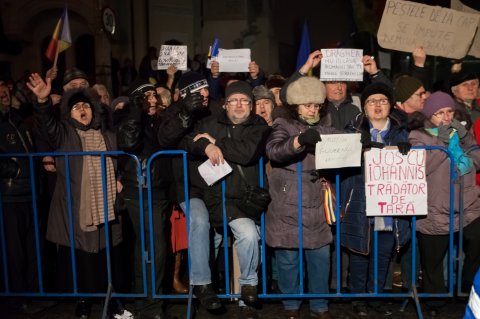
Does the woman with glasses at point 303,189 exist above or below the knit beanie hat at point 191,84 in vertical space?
below

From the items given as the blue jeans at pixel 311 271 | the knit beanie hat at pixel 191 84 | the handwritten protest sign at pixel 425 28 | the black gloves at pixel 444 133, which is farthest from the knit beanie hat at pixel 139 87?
the black gloves at pixel 444 133

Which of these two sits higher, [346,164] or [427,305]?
[346,164]

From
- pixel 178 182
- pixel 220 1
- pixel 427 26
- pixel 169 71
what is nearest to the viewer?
pixel 178 182

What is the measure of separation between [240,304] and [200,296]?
1.70 ft

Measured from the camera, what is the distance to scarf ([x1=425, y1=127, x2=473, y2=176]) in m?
4.65

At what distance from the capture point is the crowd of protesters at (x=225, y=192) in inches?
182

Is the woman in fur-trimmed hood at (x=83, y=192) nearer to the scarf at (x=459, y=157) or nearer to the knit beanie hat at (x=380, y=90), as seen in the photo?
the knit beanie hat at (x=380, y=90)

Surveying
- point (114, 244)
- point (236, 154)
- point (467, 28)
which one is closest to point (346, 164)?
point (236, 154)

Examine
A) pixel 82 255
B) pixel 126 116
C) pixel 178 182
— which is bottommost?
pixel 82 255

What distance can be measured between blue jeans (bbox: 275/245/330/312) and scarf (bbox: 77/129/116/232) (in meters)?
1.69

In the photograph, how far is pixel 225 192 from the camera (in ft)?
15.4

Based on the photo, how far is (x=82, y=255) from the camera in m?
5.07

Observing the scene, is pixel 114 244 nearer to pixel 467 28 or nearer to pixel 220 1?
pixel 467 28

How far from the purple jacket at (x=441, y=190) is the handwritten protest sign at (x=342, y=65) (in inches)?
47.6
